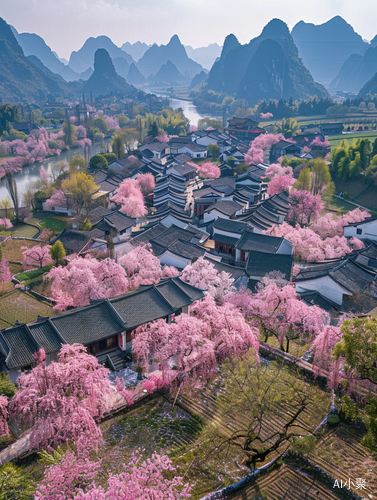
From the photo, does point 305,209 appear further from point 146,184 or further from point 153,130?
point 153,130

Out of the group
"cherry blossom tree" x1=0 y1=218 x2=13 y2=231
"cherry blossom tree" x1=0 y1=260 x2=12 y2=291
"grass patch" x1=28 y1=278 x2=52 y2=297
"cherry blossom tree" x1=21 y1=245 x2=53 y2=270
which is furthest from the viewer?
"cherry blossom tree" x1=0 y1=218 x2=13 y2=231

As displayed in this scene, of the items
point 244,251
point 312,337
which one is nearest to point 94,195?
point 244,251

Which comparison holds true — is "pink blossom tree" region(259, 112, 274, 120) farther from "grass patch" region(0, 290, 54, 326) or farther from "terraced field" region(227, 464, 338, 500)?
"terraced field" region(227, 464, 338, 500)

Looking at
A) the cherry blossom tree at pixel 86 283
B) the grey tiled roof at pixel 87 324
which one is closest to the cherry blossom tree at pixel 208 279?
the cherry blossom tree at pixel 86 283

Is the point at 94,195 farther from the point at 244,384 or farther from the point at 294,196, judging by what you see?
the point at 244,384

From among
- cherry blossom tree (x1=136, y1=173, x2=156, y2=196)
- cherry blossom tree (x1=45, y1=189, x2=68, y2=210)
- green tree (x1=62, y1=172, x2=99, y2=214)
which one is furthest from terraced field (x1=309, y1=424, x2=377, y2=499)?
cherry blossom tree (x1=136, y1=173, x2=156, y2=196)

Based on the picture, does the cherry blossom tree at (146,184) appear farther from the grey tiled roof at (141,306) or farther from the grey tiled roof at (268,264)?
the grey tiled roof at (141,306)

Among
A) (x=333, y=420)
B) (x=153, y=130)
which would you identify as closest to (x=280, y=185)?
(x=333, y=420)
